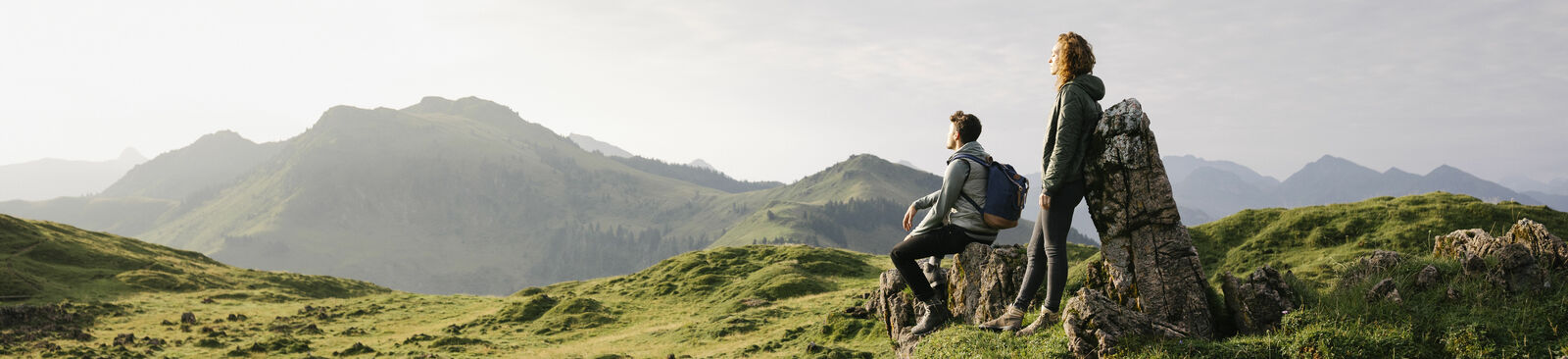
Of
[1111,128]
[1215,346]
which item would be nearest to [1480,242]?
[1215,346]

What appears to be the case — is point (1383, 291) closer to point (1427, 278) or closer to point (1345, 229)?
point (1427, 278)

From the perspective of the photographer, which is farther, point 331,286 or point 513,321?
point 331,286

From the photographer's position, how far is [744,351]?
28.1 meters

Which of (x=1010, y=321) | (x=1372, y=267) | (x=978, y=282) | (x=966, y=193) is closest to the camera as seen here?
(x=966, y=193)

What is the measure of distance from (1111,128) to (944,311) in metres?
5.85

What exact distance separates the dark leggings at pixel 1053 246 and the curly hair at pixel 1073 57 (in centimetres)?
183

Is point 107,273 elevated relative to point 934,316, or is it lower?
elevated

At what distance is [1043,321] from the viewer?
12.3 meters

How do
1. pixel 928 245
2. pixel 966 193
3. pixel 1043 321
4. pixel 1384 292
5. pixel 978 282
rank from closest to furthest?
pixel 1384 292 → pixel 966 193 → pixel 1043 321 → pixel 928 245 → pixel 978 282

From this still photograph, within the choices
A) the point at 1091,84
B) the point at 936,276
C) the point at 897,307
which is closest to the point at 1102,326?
the point at 1091,84

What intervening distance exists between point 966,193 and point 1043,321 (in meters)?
2.77

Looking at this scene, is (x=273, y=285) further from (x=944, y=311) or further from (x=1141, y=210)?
(x=1141, y=210)

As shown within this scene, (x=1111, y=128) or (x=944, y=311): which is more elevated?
(x=1111, y=128)

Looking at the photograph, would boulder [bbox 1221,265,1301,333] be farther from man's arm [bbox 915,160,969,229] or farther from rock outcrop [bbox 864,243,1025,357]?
man's arm [bbox 915,160,969,229]
